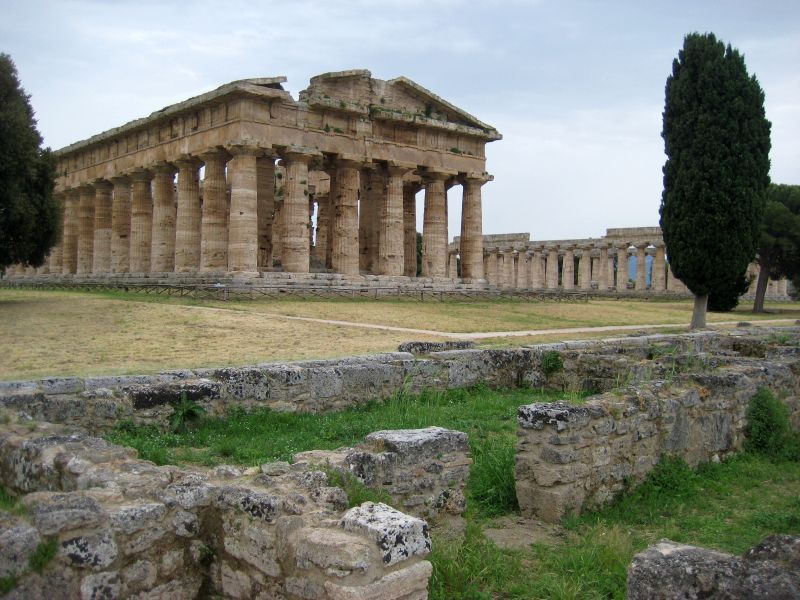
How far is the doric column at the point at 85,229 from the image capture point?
48144mm

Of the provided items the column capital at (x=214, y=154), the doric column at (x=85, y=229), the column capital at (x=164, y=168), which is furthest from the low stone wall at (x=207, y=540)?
the doric column at (x=85, y=229)

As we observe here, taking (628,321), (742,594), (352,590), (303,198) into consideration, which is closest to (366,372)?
(352,590)

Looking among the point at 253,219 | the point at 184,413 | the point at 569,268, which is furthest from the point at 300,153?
the point at 569,268

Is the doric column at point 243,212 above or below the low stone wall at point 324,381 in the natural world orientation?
above

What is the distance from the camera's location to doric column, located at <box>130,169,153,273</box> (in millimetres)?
42250

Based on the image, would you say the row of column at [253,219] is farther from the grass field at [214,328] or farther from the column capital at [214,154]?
the grass field at [214,328]

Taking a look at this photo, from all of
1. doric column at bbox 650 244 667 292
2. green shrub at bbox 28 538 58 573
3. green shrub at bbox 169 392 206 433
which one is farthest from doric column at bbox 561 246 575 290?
green shrub at bbox 28 538 58 573

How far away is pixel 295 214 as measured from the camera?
36.2 metres

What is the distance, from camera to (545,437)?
6.91 m

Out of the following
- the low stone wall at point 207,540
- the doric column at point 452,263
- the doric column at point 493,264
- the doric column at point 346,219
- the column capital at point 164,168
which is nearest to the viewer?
the low stone wall at point 207,540

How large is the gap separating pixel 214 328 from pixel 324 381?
1136cm

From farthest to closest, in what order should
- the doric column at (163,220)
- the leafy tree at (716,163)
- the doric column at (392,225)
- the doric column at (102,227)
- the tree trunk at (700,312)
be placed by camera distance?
the doric column at (102,227), the doric column at (163,220), the doric column at (392,225), the tree trunk at (700,312), the leafy tree at (716,163)

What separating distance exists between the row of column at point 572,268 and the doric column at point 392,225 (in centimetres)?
2145

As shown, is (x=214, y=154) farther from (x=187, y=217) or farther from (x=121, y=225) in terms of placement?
(x=121, y=225)
